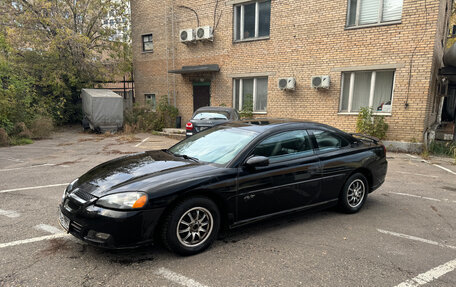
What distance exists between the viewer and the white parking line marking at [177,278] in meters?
2.66

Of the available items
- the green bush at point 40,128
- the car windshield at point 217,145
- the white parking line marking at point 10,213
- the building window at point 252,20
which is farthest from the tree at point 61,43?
the car windshield at point 217,145

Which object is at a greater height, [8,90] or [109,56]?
[109,56]

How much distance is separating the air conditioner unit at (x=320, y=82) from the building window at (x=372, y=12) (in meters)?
2.24

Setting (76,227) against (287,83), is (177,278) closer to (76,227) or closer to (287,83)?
(76,227)

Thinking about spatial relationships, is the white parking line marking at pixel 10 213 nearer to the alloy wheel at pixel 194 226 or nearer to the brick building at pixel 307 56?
the alloy wheel at pixel 194 226

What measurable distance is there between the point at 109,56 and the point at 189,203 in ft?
63.7

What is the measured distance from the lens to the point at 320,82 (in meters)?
11.7

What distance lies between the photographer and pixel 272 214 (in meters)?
3.71

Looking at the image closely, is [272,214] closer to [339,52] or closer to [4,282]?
[4,282]

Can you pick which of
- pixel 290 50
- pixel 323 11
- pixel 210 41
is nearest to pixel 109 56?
pixel 210 41

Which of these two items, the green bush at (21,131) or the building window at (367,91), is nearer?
the building window at (367,91)

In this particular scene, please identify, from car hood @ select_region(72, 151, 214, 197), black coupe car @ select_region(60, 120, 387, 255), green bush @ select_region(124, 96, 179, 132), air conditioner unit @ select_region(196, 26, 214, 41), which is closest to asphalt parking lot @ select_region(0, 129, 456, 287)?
black coupe car @ select_region(60, 120, 387, 255)

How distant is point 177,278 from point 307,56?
11.4 metres

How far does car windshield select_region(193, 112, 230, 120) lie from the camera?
9.58 meters
